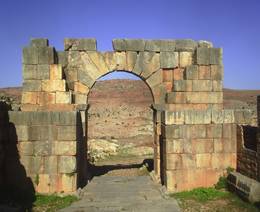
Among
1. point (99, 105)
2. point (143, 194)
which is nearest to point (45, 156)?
point (143, 194)

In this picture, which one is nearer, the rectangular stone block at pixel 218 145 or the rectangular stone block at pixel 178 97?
the rectangular stone block at pixel 218 145

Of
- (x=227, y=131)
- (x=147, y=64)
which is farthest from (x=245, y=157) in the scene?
(x=147, y=64)

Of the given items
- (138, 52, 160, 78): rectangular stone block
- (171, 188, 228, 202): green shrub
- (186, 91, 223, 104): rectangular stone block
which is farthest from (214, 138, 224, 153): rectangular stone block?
(138, 52, 160, 78): rectangular stone block

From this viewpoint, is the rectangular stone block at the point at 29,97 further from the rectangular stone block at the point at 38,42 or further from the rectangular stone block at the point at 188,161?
the rectangular stone block at the point at 188,161

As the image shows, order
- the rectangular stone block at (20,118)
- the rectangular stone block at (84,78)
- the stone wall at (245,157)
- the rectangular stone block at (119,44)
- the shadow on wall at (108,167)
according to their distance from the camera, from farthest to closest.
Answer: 1. the shadow on wall at (108,167)
2. the rectangular stone block at (119,44)
3. the rectangular stone block at (84,78)
4. the rectangular stone block at (20,118)
5. the stone wall at (245,157)

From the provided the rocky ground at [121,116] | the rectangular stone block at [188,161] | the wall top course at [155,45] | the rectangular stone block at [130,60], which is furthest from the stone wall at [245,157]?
the rocky ground at [121,116]

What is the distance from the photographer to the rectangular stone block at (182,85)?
11.5m

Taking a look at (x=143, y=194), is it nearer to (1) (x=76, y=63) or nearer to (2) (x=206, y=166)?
(2) (x=206, y=166)

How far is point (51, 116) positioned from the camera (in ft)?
29.6

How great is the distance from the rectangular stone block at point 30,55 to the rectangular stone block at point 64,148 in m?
3.69

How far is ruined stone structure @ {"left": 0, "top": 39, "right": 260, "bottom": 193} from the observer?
353 inches

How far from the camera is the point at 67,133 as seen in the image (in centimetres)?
900

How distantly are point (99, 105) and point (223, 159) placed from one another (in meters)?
34.7

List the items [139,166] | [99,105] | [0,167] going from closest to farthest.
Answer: [0,167]
[139,166]
[99,105]
